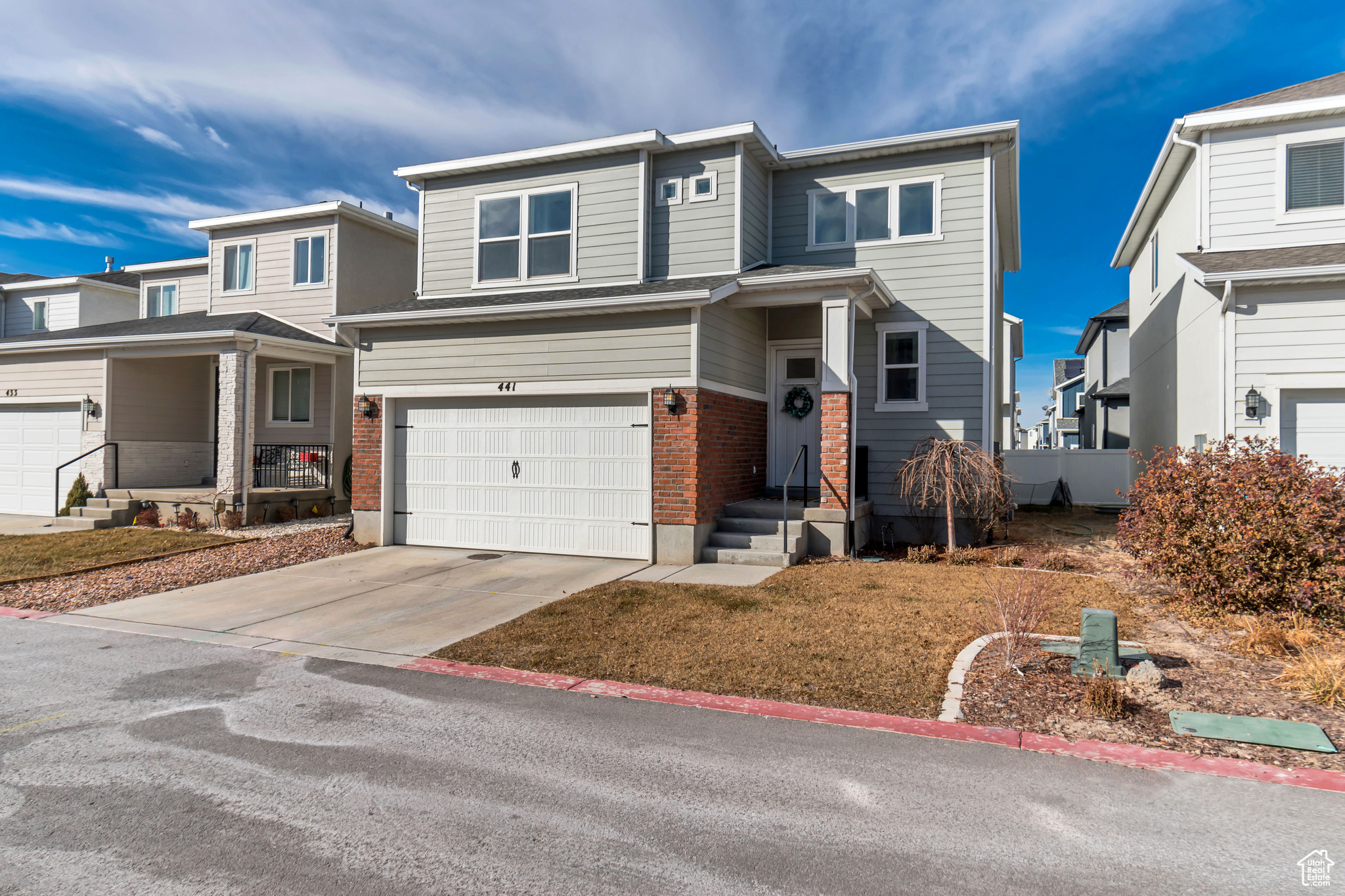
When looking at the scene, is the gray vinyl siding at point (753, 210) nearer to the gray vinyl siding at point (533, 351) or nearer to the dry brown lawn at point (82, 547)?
the gray vinyl siding at point (533, 351)

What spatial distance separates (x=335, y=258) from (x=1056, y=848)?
17.5 meters

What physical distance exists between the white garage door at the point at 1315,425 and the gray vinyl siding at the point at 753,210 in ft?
25.2

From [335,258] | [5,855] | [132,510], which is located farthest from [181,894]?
[335,258]

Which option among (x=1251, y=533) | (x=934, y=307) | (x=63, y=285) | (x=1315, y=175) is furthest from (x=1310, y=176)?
(x=63, y=285)

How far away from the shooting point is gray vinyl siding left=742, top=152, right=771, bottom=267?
→ 40.7 feet

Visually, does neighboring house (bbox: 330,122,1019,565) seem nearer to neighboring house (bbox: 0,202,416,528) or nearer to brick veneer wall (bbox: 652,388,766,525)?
brick veneer wall (bbox: 652,388,766,525)

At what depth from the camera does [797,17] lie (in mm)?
12242

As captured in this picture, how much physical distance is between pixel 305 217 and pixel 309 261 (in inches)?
38.4

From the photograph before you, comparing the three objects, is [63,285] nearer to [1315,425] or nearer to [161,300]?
[161,300]

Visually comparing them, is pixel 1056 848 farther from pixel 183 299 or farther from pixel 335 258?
pixel 183 299

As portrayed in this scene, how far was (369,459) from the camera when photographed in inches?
474

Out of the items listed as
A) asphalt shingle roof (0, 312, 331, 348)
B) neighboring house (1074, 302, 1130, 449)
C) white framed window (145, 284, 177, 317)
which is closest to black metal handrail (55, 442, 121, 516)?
asphalt shingle roof (0, 312, 331, 348)

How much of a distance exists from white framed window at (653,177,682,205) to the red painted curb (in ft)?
32.9

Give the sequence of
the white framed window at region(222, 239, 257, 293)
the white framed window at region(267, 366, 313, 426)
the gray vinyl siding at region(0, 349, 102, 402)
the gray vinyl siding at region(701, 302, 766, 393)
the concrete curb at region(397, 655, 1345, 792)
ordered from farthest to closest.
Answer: the white framed window at region(222, 239, 257, 293)
the white framed window at region(267, 366, 313, 426)
the gray vinyl siding at region(0, 349, 102, 402)
the gray vinyl siding at region(701, 302, 766, 393)
the concrete curb at region(397, 655, 1345, 792)
